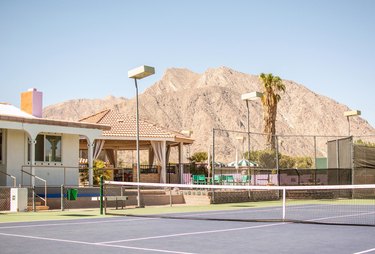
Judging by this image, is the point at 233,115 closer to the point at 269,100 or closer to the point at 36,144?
the point at 269,100

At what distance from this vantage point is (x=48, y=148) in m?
26.3

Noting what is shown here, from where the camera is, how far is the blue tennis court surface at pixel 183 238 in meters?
9.47

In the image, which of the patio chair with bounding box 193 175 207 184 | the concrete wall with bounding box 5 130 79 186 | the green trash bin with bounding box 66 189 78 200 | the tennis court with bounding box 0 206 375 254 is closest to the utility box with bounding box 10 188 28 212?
the green trash bin with bounding box 66 189 78 200

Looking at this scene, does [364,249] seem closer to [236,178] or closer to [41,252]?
[41,252]

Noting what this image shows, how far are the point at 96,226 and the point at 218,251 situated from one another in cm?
565

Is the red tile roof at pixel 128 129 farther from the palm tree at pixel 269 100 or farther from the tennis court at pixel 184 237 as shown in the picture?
the palm tree at pixel 269 100

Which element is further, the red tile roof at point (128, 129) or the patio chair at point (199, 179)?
the red tile roof at point (128, 129)

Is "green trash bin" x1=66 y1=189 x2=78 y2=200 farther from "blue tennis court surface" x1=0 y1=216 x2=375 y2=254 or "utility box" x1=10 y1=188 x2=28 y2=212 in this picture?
"blue tennis court surface" x1=0 y1=216 x2=375 y2=254

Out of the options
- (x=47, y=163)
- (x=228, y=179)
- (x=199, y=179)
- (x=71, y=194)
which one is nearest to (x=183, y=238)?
(x=71, y=194)

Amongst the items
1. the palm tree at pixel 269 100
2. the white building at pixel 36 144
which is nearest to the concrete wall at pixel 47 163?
the white building at pixel 36 144

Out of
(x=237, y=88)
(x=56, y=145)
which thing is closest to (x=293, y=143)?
(x=237, y=88)

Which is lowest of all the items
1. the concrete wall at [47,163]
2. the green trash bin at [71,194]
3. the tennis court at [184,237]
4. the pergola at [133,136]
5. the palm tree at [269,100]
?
the tennis court at [184,237]

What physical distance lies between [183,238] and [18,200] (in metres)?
11.1

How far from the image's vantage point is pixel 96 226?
1410 cm
